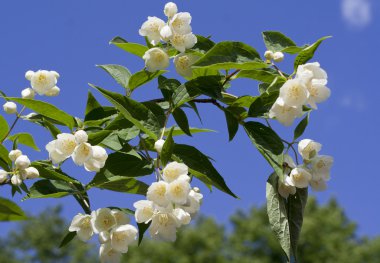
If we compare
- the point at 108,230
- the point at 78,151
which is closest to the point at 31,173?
the point at 78,151

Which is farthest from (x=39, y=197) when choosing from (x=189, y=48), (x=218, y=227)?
(x=218, y=227)

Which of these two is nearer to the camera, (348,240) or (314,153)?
(314,153)

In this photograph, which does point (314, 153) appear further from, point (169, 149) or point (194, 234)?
point (194, 234)

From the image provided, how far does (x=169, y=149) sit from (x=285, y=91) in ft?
1.08

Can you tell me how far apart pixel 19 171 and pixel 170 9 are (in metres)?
0.63

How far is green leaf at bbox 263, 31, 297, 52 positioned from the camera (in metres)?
1.82

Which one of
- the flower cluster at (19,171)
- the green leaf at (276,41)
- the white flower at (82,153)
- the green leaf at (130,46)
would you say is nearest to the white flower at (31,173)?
the flower cluster at (19,171)

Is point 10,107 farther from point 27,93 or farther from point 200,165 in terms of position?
point 200,165

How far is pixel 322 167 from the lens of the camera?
1.76m

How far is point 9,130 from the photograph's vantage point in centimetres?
180

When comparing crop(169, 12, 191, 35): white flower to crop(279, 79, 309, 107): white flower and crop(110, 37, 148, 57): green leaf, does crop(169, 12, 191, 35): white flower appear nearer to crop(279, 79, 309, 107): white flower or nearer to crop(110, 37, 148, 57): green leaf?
crop(110, 37, 148, 57): green leaf

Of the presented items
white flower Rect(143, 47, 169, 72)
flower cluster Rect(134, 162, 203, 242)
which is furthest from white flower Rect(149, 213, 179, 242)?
white flower Rect(143, 47, 169, 72)

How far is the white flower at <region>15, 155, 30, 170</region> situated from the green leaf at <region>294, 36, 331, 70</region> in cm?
77

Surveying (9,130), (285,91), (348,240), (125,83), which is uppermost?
(348,240)
